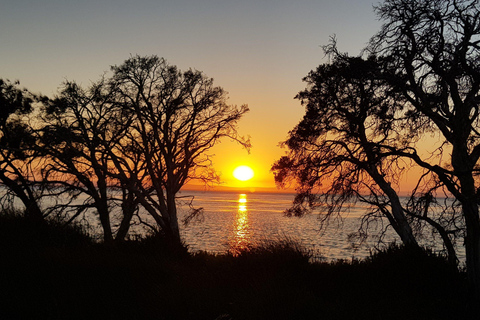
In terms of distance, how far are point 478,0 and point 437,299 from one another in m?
7.80

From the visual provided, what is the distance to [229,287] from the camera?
980 cm

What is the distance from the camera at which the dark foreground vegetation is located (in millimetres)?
8172

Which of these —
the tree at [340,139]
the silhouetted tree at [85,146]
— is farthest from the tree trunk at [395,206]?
the silhouetted tree at [85,146]

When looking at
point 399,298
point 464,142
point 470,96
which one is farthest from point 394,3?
point 399,298

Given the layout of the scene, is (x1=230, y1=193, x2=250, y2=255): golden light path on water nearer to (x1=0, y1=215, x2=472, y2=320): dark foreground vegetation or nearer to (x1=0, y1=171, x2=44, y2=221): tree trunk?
(x1=0, y1=215, x2=472, y2=320): dark foreground vegetation

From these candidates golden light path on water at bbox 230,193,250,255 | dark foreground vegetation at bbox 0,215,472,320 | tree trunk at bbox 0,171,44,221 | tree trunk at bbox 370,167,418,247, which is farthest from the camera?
tree trunk at bbox 0,171,44,221

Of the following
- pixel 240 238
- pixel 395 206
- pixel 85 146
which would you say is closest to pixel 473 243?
pixel 395 206

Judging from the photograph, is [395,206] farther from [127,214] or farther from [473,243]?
[127,214]

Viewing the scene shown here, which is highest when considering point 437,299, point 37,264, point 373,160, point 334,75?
point 334,75

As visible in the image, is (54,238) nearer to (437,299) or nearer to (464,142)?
(437,299)

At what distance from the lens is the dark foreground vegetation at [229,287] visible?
26.8ft

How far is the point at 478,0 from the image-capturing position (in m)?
10.5

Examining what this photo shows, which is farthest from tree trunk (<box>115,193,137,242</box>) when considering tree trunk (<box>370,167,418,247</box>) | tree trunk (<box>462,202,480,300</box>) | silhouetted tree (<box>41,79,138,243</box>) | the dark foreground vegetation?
tree trunk (<box>462,202,480,300</box>)

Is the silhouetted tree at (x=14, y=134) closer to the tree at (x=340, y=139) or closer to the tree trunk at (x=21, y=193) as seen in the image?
the tree trunk at (x=21, y=193)
